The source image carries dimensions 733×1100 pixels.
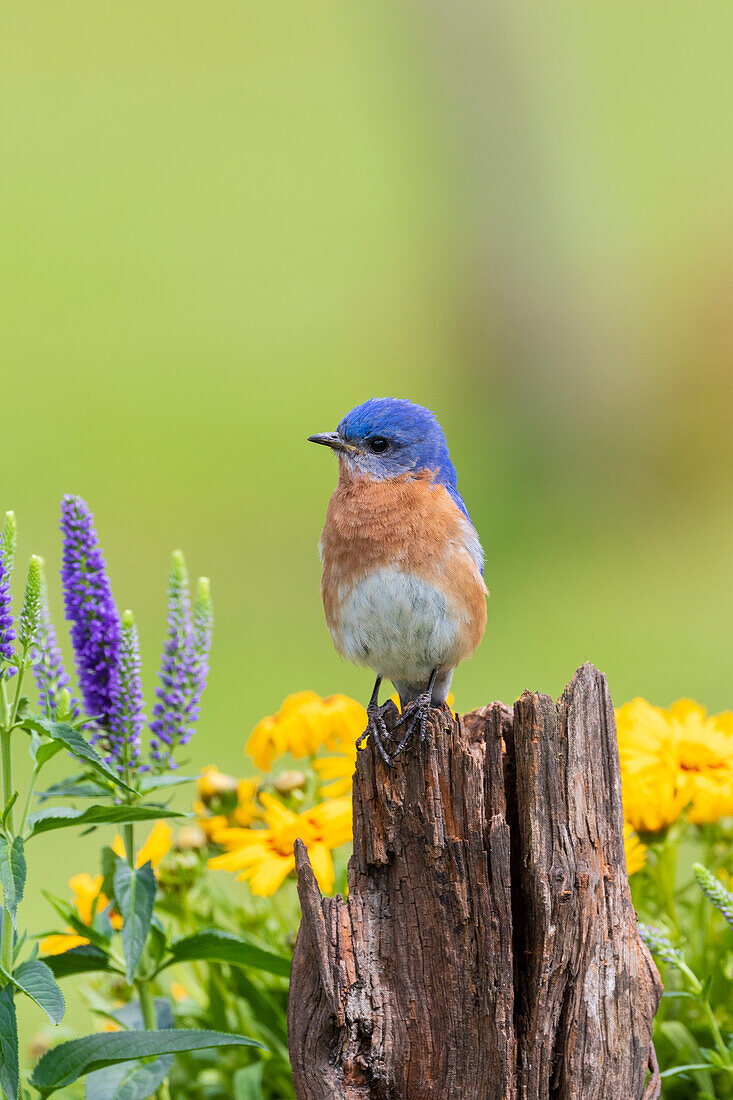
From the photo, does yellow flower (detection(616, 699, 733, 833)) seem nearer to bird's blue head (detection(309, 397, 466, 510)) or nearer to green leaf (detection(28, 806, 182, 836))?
bird's blue head (detection(309, 397, 466, 510))

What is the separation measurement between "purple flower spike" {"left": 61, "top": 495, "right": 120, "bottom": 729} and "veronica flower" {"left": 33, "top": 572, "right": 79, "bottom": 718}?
0.20 feet

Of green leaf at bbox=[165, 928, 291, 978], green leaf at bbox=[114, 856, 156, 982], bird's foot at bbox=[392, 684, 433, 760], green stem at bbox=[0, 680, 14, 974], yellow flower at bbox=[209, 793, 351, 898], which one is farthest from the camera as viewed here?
yellow flower at bbox=[209, 793, 351, 898]

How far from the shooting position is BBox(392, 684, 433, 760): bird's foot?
2.96 m

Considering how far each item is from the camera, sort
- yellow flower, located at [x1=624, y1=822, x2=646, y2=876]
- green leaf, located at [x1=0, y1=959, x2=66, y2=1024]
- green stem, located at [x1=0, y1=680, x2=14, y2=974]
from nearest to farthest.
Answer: green leaf, located at [x1=0, y1=959, x2=66, y2=1024], green stem, located at [x1=0, y1=680, x2=14, y2=974], yellow flower, located at [x1=624, y1=822, x2=646, y2=876]

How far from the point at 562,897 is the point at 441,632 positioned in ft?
3.07

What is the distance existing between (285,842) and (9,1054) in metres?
0.93

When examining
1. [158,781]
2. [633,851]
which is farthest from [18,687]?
[633,851]

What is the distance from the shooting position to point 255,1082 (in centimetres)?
328

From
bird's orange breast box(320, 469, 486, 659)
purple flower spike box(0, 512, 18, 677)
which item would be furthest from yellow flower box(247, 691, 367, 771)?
purple flower spike box(0, 512, 18, 677)

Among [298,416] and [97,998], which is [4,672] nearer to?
[97,998]

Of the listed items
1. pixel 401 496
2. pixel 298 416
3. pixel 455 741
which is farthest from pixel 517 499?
pixel 455 741

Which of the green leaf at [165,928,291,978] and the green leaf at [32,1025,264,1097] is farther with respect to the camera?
the green leaf at [165,928,291,978]

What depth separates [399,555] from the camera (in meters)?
3.42

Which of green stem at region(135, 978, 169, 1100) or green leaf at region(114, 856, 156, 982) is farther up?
green leaf at region(114, 856, 156, 982)
